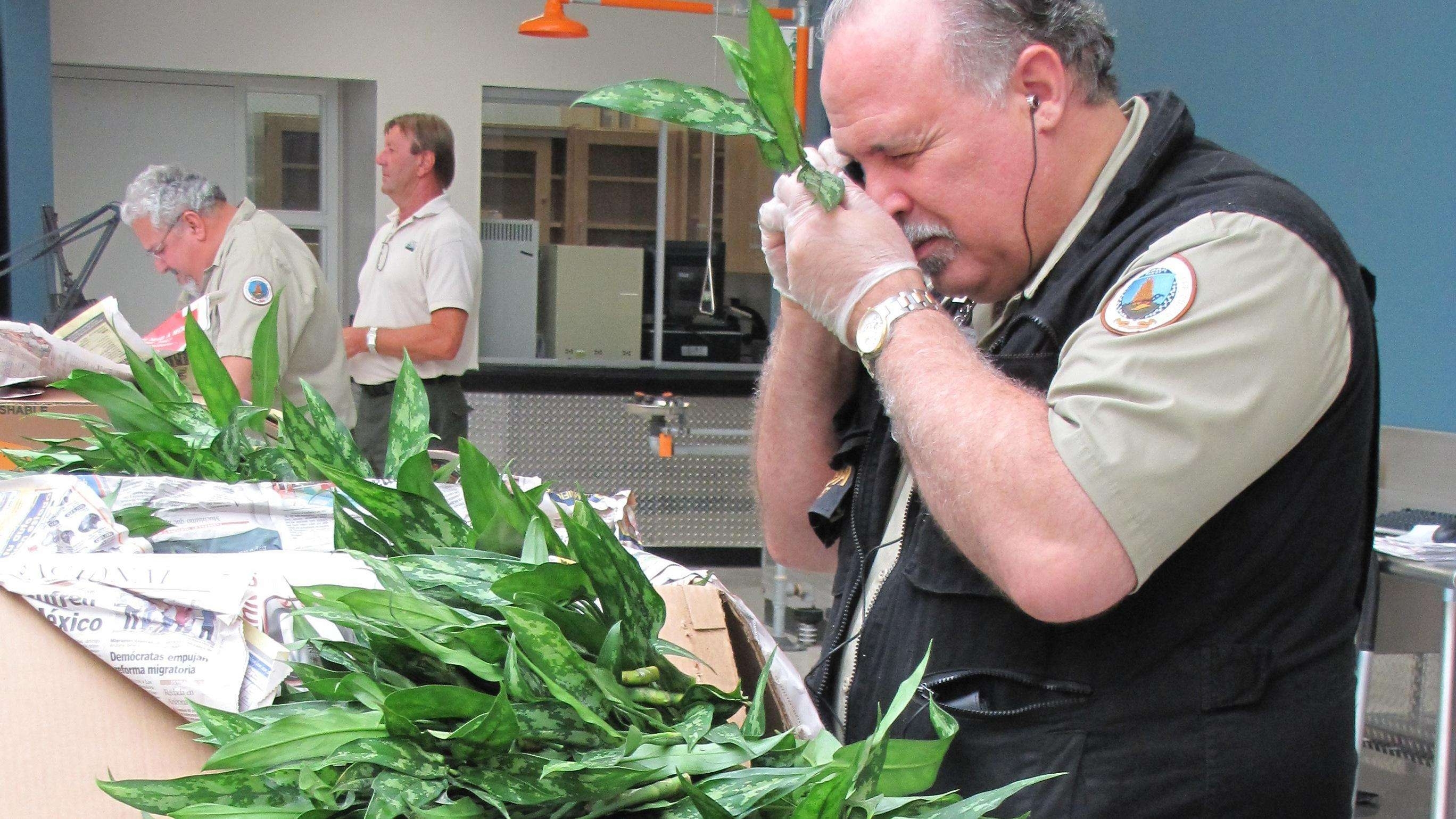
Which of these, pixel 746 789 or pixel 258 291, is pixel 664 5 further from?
pixel 746 789

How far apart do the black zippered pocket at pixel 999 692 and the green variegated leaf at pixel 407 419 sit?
0.50 meters

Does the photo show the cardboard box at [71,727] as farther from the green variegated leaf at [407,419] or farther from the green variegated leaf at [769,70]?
the green variegated leaf at [769,70]

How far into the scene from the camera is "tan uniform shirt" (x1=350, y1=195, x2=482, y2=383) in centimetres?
385

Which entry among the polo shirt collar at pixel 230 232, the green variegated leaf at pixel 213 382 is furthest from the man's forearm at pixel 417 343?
the green variegated leaf at pixel 213 382

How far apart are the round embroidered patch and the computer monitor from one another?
13.2ft

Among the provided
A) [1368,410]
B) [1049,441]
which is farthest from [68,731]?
[1368,410]

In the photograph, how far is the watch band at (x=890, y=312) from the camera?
3.35 ft

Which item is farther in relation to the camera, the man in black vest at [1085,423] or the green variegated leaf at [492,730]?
the man in black vest at [1085,423]

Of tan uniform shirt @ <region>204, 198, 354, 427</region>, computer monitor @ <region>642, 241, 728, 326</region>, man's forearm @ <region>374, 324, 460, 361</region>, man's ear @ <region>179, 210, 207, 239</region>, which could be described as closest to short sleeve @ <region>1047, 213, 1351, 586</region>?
tan uniform shirt @ <region>204, 198, 354, 427</region>

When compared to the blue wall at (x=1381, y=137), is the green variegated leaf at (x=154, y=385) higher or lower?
lower

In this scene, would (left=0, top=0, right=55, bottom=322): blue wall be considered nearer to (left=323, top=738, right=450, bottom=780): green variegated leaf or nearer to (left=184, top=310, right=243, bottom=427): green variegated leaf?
(left=184, top=310, right=243, bottom=427): green variegated leaf

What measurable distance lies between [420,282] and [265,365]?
2342 millimetres

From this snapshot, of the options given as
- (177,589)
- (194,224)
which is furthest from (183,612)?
(194,224)

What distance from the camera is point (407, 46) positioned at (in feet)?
22.9
